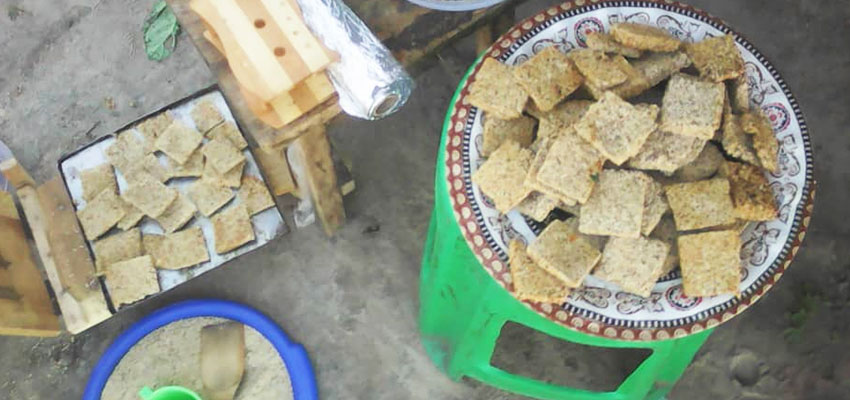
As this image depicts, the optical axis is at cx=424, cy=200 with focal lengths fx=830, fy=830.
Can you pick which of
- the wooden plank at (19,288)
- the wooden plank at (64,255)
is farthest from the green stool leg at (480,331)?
the wooden plank at (19,288)

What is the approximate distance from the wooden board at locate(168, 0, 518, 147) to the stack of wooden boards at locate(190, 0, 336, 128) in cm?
5

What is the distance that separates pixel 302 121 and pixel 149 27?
1267 millimetres

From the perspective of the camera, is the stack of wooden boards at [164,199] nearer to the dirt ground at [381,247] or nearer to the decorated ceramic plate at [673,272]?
the dirt ground at [381,247]

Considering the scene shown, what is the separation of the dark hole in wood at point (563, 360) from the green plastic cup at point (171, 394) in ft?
2.51

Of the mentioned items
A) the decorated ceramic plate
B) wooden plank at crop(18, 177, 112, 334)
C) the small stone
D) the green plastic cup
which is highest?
the decorated ceramic plate

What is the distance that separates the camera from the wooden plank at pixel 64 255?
2043mm

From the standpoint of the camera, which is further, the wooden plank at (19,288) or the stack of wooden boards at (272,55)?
the wooden plank at (19,288)

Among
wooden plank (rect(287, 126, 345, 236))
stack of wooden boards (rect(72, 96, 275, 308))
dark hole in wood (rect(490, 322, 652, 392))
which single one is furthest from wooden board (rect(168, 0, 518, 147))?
dark hole in wood (rect(490, 322, 652, 392))

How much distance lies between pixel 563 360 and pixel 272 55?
1.18 m

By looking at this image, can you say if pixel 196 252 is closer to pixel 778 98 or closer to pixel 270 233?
pixel 270 233

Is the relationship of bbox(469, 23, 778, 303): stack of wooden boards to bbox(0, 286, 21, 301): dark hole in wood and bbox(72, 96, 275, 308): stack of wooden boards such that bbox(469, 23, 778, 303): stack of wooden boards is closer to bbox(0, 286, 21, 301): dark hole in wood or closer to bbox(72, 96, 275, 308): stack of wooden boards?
bbox(72, 96, 275, 308): stack of wooden boards

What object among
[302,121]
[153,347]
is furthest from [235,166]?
[302,121]

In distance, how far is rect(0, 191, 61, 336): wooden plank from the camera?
6.32 ft

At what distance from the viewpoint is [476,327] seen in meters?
1.66
